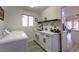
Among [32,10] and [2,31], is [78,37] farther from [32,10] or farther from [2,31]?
[2,31]

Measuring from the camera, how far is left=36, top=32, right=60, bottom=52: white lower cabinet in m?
1.20

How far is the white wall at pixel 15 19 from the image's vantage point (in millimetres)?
1126

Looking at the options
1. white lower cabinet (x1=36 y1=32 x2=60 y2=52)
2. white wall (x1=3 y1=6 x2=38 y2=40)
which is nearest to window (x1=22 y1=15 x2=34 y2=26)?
white wall (x1=3 y1=6 x2=38 y2=40)

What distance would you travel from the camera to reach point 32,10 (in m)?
1.19

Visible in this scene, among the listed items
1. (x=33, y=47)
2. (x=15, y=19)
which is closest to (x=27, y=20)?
(x=15, y=19)

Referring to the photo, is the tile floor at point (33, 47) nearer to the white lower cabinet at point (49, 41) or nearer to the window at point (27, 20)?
the white lower cabinet at point (49, 41)

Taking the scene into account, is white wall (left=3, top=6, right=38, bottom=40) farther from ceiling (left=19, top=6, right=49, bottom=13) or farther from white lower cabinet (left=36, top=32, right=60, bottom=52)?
white lower cabinet (left=36, top=32, right=60, bottom=52)

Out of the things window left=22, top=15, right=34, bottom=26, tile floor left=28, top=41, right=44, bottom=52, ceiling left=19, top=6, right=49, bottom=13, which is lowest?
tile floor left=28, top=41, right=44, bottom=52

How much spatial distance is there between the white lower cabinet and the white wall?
172 mm

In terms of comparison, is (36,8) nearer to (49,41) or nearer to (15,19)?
(15,19)

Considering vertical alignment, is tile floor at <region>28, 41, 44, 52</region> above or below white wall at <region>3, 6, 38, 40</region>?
below

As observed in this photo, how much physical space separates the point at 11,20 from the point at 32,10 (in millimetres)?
345

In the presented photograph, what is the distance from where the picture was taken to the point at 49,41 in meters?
1.25
